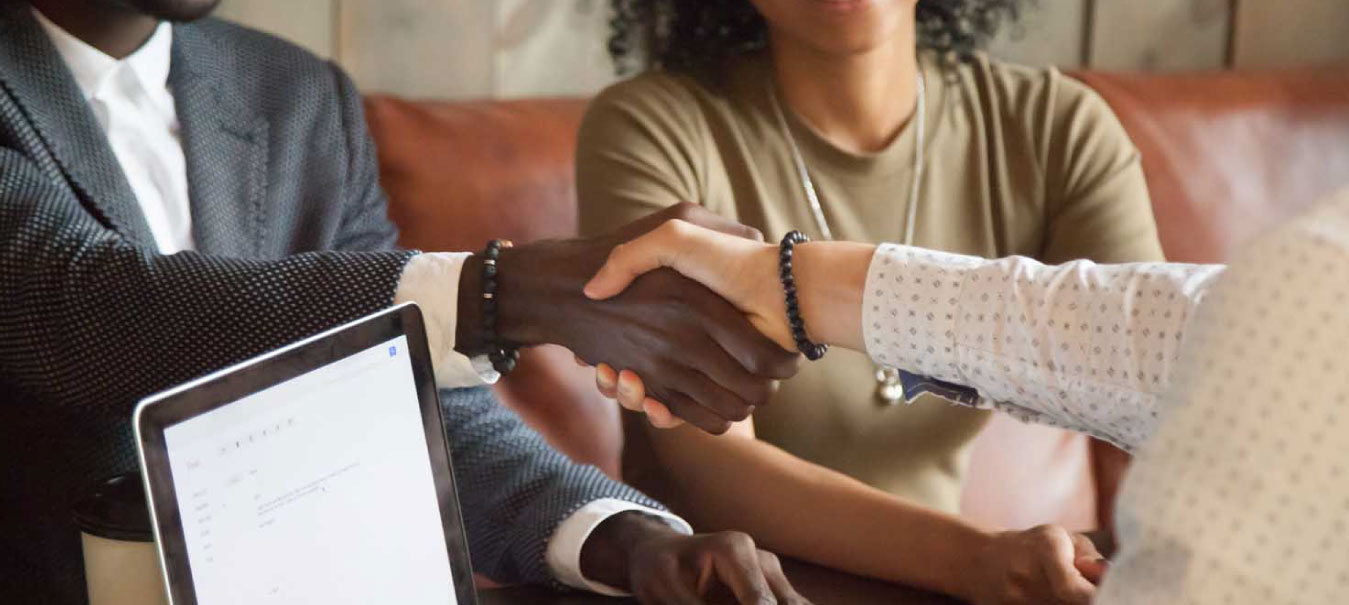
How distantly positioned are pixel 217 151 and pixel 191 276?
302mm

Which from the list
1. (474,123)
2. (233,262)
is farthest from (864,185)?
(233,262)

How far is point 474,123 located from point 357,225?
42cm

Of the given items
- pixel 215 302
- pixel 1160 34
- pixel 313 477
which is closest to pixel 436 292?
pixel 215 302

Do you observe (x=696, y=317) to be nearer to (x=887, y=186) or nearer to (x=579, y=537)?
Answer: (x=579, y=537)

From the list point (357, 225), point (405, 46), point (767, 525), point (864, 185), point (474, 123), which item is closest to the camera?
point (767, 525)

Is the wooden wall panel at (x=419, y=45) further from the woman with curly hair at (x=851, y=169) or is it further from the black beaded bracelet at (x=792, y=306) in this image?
the black beaded bracelet at (x=792, y=306)

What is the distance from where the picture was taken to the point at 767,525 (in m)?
1.23

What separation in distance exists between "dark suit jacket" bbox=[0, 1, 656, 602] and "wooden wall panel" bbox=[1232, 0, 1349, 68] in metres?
1.53

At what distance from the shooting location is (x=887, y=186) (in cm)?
153

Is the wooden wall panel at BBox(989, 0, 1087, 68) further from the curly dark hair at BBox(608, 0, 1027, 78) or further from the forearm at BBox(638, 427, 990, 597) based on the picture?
the forearm at BBox(638, 427, 990, 597)

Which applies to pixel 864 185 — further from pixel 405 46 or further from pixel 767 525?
pixel 405 46

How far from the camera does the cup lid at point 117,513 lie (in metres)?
0.73

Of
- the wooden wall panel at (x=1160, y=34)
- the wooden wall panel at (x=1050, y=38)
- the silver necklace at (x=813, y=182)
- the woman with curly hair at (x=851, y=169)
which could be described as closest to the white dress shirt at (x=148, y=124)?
the woman with curly hair at (x=851, y=169)

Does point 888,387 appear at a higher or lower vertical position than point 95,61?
lower
